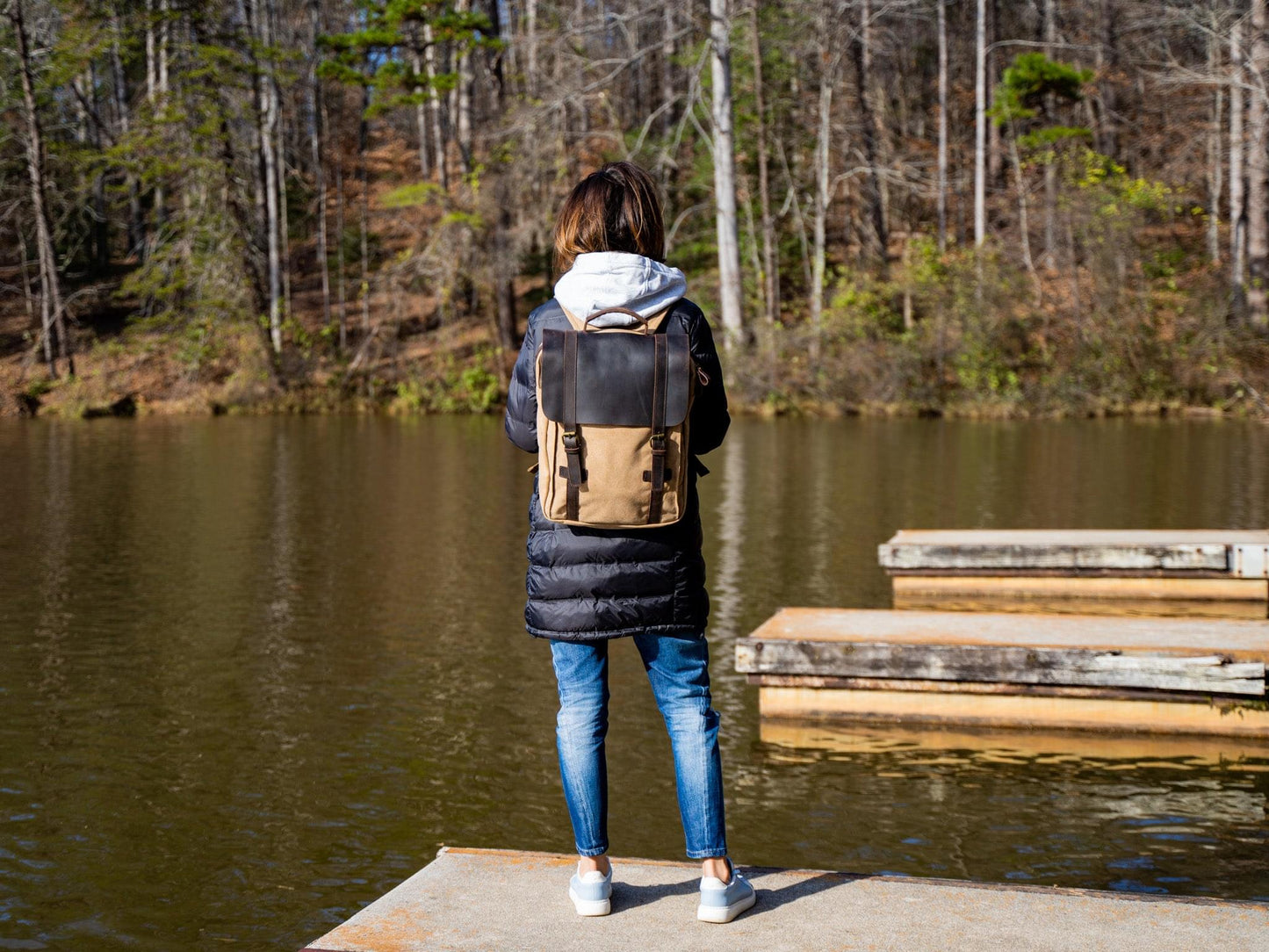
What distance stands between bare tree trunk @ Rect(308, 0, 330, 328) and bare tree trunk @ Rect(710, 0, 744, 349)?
11.6 meters

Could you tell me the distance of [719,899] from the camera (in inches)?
136

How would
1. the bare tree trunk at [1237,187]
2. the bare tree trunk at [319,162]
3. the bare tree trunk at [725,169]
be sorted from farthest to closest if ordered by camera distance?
1. the bare tree trunk at [319,162]
2. the bare tree trunk at [725,169]
3. the bare tree trunk at [1237,187]

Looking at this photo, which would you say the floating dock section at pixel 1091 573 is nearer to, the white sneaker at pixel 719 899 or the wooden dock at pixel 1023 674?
the wooden dock at pixel 1023 674

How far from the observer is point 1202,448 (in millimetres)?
20484

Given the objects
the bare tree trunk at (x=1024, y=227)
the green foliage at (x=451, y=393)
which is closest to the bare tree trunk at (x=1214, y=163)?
the bare tree trunk at (x=1024, y=227)

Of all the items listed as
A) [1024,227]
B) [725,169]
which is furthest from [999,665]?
[1024,227]

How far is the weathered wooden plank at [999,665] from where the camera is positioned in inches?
249

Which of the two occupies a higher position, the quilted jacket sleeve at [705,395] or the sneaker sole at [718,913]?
the quilted jacket sleeve at [705,395]

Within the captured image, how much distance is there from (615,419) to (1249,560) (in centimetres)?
753

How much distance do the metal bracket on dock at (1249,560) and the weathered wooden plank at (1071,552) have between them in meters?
0.05

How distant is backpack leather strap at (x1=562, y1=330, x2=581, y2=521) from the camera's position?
11.2ft

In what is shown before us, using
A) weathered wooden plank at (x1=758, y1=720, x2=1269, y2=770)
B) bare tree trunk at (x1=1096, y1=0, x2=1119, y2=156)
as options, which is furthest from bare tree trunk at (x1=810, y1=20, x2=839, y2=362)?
weathered wooden plank at (x1=758, y1=720, x2=1269, y2=770)

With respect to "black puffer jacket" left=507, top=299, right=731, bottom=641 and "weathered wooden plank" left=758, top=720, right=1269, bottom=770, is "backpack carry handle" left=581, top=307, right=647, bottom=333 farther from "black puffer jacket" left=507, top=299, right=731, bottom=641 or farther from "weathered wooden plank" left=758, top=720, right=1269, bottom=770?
"weathered wooden plank" left=758, top=720, right=1269, bottom=770

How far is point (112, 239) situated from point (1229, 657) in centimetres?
4873
